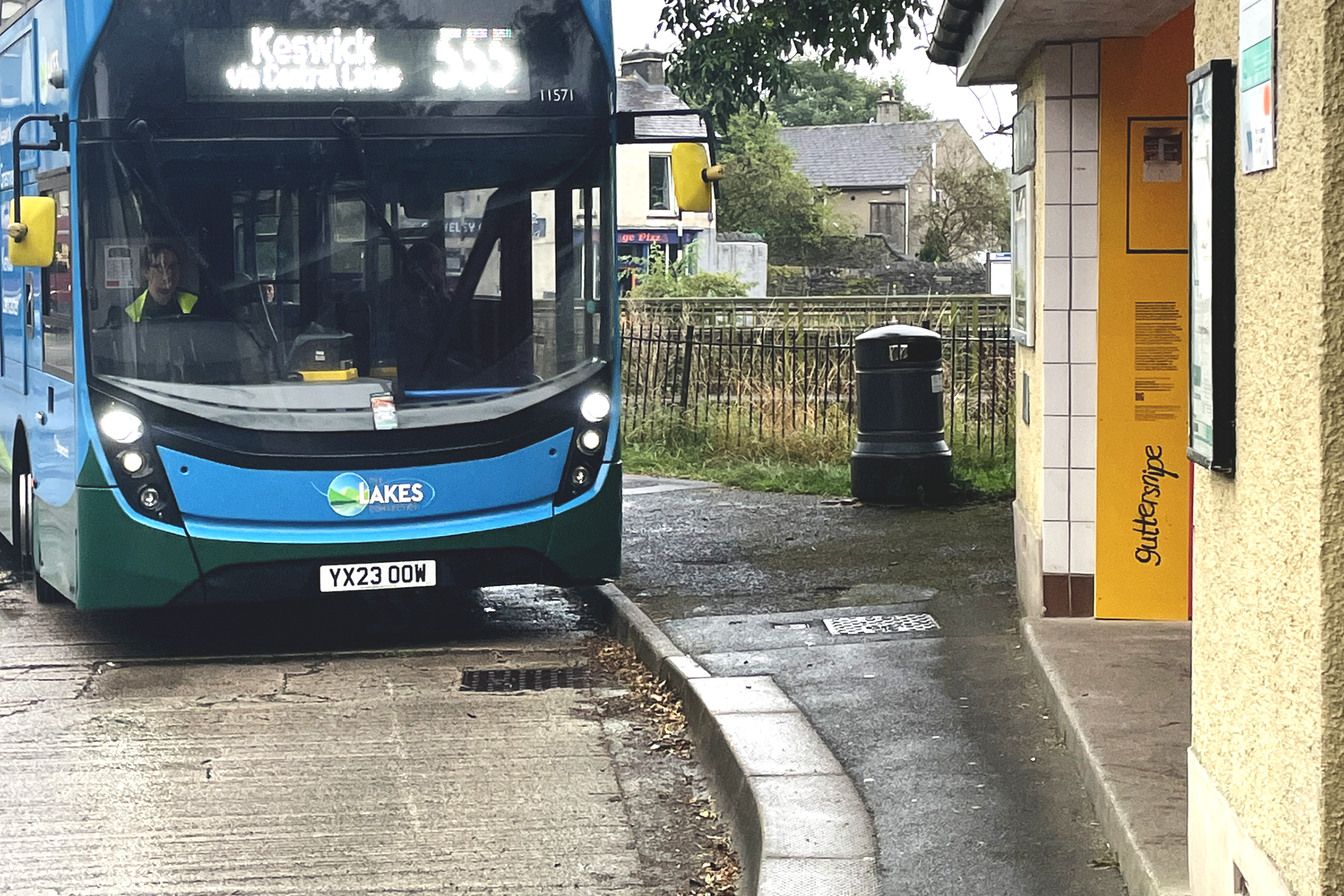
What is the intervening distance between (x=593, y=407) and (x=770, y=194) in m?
59.8

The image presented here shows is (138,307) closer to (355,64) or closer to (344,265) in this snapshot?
(344,265)

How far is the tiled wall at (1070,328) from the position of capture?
7.67 m

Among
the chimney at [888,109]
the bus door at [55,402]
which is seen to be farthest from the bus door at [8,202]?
the chimney at [888,109]

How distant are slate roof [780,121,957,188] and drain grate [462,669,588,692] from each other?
74259 millimetres

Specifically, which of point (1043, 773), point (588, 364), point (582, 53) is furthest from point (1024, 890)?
point (582, 53)

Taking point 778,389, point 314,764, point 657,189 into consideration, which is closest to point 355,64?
point 314,764

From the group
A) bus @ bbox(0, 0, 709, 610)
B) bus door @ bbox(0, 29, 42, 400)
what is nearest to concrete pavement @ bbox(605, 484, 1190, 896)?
bus @ bbox(0, 0, 709, 610)

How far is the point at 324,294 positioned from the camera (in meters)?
8.66

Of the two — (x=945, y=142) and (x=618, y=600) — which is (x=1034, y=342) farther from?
(x=945, y=142)

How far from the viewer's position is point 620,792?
252 inches

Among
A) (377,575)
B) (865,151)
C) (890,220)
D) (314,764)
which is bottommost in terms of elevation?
(314,764)

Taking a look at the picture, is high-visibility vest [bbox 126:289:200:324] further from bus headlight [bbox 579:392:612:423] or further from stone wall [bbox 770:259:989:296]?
stone wall [bbox 770:259:989:296]

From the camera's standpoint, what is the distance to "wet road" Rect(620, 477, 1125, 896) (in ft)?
17.0

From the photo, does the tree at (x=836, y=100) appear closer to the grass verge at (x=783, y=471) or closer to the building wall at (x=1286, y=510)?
the grass verge at (x=783, y=471)
